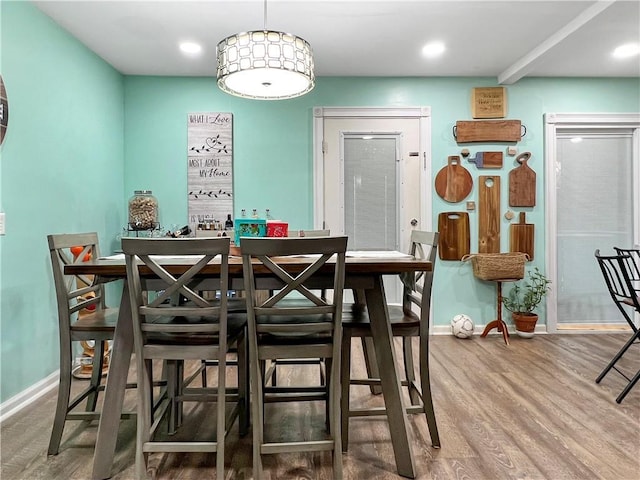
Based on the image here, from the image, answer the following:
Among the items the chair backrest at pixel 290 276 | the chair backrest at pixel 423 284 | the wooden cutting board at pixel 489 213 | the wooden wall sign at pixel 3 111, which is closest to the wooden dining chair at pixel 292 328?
the chair backrest at pixel 290 276

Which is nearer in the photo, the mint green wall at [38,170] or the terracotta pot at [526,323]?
the mint green wall at [38,170]

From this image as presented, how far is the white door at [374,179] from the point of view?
4.12 meters

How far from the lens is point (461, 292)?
417cm

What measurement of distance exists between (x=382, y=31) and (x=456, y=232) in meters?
1.96

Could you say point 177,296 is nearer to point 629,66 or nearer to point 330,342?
point 330,342

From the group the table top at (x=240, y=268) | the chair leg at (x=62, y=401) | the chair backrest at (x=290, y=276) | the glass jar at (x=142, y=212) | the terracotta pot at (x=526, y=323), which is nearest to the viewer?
the chair backrest at (x=290, y=276)

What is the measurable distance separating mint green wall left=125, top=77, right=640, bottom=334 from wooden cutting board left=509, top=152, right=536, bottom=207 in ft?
0.23

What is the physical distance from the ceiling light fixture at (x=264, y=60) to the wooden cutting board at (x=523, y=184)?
2.67m

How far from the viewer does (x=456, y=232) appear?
13.5 feet

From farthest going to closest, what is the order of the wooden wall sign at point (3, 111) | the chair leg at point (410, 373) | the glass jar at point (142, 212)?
the glass jar at point (142, 212)
the wooden wall sign at point (3, 111)
the chair leg at point (410, 373)

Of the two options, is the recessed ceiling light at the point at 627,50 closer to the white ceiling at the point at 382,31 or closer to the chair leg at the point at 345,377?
the white ceiling at the point at 382,31

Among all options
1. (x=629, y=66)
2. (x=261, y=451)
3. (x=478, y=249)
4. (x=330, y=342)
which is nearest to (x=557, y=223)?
(x=478, y=249)

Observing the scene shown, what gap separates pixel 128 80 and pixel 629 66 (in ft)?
15.2

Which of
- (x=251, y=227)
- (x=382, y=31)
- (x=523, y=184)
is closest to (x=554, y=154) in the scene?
(x=523, y=184)
